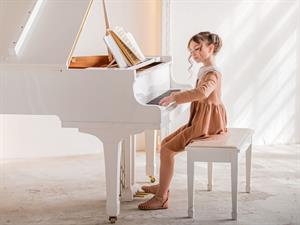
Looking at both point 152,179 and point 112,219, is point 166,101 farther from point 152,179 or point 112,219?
point 152,179

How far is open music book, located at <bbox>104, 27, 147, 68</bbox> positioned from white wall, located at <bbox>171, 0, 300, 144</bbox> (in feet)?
6.11

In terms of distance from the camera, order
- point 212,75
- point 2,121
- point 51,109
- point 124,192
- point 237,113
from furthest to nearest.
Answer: point 237,113 < point 2,121 < point 124,192 < point 212,75 < point 51,109

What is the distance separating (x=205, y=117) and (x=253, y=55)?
213cm

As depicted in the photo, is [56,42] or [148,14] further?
[148,14]

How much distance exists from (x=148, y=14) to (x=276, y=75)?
4.05ft

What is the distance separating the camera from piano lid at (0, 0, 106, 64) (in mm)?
3697

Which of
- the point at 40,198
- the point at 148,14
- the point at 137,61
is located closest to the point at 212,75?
the point at 137,61

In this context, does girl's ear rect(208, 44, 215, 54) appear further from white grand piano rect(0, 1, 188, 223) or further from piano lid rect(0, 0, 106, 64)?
piano lid rect(0, 0, 106, 64)

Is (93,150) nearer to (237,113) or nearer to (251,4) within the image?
(237,113)

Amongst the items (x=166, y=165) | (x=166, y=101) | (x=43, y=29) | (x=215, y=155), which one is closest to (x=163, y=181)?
(x=166, y=165)

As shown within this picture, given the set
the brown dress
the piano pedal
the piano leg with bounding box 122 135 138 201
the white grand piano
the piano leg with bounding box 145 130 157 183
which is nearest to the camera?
the white grand piano

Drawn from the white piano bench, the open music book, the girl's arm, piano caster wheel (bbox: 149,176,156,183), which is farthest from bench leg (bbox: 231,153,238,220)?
piano caster wheel (bbox: 149,176,156,183)

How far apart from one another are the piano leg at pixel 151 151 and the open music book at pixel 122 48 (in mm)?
618

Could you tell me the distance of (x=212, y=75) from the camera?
405 cm
